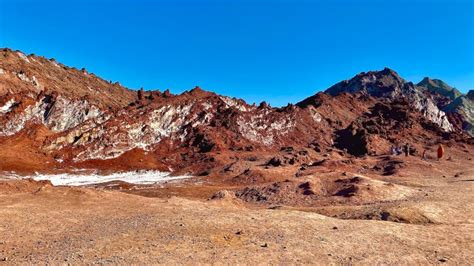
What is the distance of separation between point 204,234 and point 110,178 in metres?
58.5

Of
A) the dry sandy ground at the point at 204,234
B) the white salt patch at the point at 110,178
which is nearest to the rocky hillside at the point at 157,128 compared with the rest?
the white salt patch at the point at 110,178

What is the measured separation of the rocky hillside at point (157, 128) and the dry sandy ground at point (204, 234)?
5256 cm

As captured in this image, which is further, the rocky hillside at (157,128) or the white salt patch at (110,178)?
the rocky hillside at (157,128)

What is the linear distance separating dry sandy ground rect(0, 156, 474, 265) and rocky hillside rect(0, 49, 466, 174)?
172 ft

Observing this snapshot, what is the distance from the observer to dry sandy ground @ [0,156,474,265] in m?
20.5

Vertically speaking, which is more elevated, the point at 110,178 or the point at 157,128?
Result: the point at 157,128

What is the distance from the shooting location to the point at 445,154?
116 m

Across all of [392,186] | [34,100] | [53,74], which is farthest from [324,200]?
[53,74]

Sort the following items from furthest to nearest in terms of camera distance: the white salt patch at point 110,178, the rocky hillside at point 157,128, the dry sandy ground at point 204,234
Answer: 1. the rocky hillside at point 157,128
2. the white salt patch at point 110,178
3. the dry sandy ground at point 204,234

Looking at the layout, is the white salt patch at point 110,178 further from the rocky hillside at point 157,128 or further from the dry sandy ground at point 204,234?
the dry sandy ground at point 204,234

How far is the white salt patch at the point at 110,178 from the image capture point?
70875 millimetres

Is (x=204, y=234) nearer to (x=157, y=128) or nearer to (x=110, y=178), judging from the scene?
(x=110, y=178)

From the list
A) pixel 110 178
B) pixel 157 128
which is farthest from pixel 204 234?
pixel 157 128

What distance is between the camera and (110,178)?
77.7 meters
